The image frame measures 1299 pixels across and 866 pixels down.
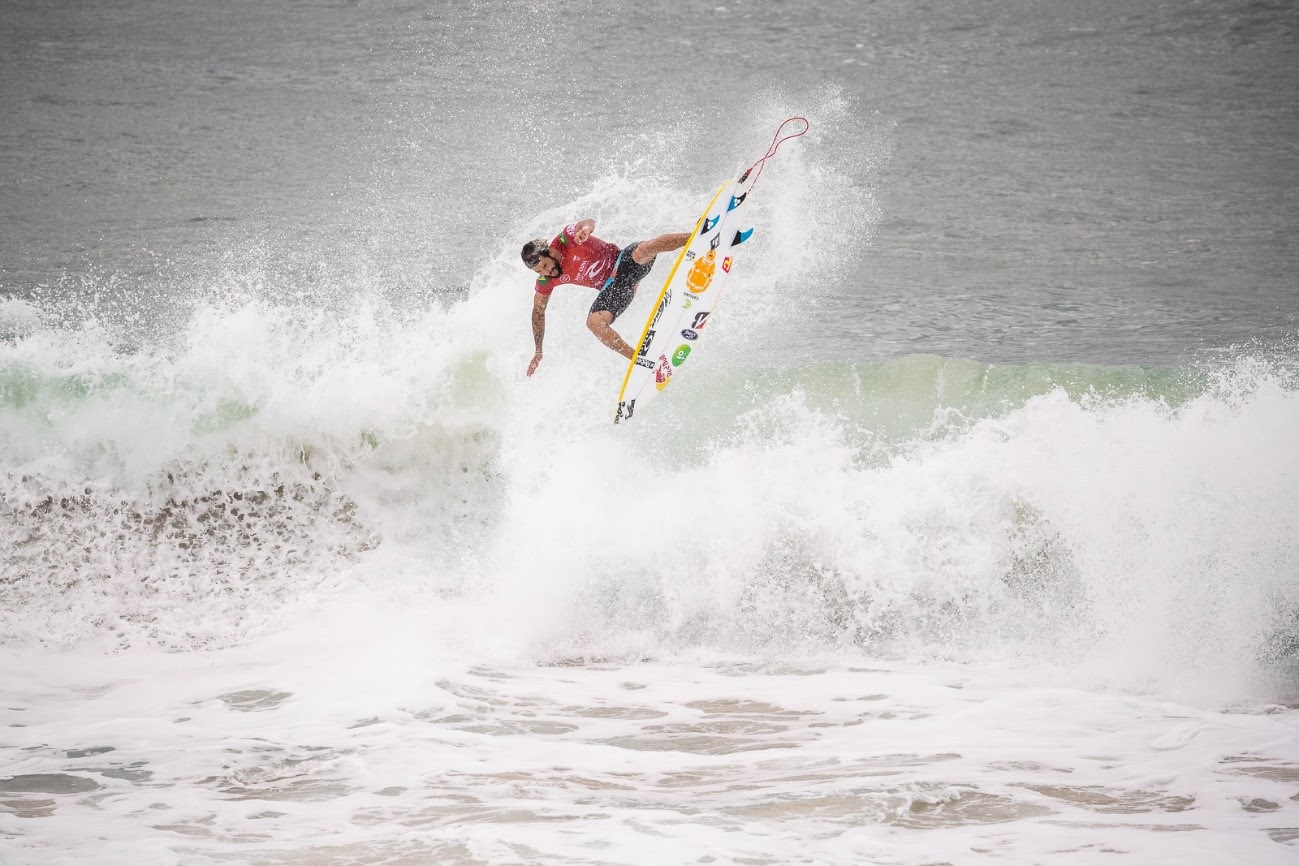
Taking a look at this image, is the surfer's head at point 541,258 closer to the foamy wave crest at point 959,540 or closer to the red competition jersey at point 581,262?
the red competition jersey at point 581,262

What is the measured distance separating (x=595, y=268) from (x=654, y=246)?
18.1 inches

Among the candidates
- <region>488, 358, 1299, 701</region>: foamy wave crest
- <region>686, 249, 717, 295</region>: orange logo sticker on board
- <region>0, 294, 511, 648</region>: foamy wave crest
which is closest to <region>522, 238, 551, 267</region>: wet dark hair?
<region>686, 249, 717, 295</region>: orange logo sticker on board

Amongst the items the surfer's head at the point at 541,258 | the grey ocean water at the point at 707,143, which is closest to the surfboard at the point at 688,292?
the surfer's head at the point at 541,258

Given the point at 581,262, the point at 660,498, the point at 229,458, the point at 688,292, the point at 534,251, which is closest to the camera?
the point at 534,251

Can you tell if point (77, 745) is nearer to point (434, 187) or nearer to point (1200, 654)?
point (1200, 654)

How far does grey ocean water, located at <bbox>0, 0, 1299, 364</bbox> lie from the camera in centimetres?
1322

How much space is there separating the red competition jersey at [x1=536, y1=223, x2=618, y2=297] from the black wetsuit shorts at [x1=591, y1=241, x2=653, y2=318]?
0.09 m

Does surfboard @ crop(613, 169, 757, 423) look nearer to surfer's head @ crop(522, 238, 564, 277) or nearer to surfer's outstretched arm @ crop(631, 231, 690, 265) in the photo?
surfer's outstretched arm @ crop(631, 231, 690, 265)

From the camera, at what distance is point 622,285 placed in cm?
859

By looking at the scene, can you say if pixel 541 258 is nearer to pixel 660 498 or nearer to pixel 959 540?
pixel 660 498

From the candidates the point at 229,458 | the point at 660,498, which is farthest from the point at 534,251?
the point at 229,458

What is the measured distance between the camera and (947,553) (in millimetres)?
8461

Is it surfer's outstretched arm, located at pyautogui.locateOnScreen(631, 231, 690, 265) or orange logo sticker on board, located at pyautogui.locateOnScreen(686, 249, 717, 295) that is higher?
surfer's outstretched arm, located at pyautogui.locateOnScreen(631, 231, 690, 265)

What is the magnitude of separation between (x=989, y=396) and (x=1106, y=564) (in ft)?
8.58
